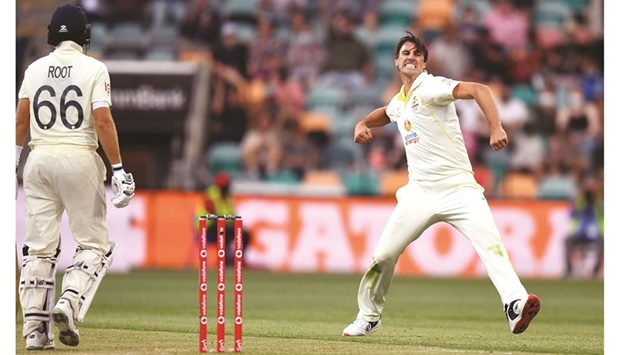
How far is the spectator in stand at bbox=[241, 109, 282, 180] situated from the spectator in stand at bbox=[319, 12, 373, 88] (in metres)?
2.14

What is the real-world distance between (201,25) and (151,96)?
2.88 meters

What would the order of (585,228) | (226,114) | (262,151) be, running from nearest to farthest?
(585,228) < (262,151) < (226,114)

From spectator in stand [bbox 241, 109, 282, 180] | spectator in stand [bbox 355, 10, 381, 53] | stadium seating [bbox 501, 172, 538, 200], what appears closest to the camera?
stadium seating [bbox 501, 172, 538, 200]

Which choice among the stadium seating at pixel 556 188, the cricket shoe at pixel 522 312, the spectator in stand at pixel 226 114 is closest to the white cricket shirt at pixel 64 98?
the cricket shoe at pixel 522 312

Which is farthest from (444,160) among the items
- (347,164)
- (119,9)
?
(119,9)

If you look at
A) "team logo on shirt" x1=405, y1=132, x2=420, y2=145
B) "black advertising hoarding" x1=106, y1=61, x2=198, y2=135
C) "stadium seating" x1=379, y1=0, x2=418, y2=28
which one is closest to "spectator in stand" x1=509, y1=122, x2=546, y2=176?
"stadium seating" x1=379, y1=0, x2=418, y2=28

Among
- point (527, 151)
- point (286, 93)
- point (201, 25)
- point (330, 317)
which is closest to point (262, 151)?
point (286, 93)

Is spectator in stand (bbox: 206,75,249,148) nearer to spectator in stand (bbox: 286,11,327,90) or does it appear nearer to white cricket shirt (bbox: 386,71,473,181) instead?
spectator in stand (bbox: 286,11,327,90)

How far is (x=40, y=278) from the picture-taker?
25.9 ft

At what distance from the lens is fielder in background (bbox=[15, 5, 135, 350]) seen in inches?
310

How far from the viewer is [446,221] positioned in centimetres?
847

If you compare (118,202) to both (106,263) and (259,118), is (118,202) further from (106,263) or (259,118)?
(259,118)

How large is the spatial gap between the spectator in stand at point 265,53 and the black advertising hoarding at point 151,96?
215cm

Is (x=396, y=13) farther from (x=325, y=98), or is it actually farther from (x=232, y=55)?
(x=232, y=55)
